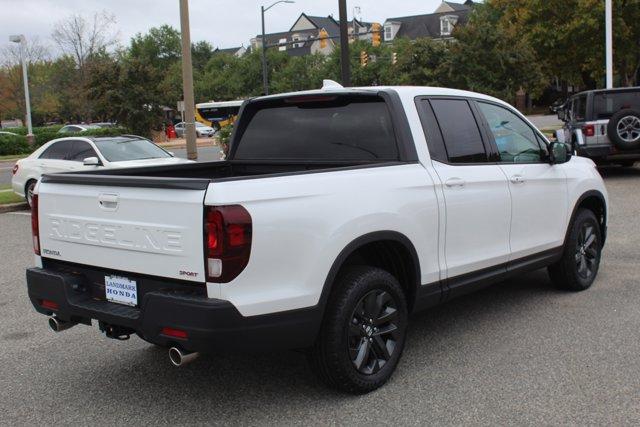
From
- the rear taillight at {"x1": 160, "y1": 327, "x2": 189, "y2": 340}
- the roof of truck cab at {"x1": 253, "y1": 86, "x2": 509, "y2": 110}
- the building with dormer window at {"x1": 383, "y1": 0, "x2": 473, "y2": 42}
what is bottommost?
the rear taillight at {"x1": 160, "y1": 327, "x2": 189, "y2": 340}

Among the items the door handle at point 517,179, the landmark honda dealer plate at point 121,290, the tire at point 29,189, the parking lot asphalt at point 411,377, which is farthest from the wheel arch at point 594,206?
the tire at point 29,189

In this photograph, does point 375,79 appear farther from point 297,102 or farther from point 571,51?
point 297,102

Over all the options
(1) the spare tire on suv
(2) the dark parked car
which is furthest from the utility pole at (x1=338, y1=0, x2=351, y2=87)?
(1) the spare tire on suv

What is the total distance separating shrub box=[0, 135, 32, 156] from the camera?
3488 centimetres

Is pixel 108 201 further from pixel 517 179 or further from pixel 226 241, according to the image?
pixel 517 179

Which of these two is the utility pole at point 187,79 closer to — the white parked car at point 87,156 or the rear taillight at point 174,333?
the white parked car at point 87,156

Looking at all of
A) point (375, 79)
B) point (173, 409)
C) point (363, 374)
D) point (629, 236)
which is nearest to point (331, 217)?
point (363, 374)

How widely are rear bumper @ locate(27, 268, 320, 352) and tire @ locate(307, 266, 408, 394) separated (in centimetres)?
17

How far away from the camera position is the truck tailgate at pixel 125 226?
3496 millimetres

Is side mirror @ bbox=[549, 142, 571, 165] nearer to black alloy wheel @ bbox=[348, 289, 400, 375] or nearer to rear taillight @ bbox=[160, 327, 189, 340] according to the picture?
black alloy wheel @ bbox=[348, 289, 400, 375]

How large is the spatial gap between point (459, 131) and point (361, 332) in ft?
5.99

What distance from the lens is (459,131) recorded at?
505 centimetres

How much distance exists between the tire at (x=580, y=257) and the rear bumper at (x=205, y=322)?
3.22 m

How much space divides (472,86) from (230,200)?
2533cm
